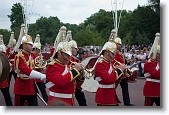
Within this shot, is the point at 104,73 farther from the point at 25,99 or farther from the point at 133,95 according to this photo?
the point at 133,95

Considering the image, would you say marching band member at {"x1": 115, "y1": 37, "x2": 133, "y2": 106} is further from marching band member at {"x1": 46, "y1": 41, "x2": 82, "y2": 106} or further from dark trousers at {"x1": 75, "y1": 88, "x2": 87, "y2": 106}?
marching band member at {"x1": 46, "y1": 41, "x2": 82, "y2": 106}

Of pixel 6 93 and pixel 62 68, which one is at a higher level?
pixel 62 68

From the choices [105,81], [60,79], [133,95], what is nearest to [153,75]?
[105,81]

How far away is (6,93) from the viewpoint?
274 inches

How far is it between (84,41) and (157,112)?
25542 millimetres

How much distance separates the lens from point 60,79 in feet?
13.1

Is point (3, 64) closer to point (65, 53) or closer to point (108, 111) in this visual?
point (65, 53)

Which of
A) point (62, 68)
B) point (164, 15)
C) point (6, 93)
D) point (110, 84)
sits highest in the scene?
point (164, 15)

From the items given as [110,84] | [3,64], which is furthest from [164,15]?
[3,64]

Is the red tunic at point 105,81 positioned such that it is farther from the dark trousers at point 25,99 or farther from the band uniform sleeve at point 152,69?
the dark trousers at point 25,99

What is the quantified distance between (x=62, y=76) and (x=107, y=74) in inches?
31.4

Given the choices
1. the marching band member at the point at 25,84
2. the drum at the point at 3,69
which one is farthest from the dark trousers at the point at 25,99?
the drum at the point at 3,69

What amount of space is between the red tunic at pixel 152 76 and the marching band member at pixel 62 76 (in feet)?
4.99

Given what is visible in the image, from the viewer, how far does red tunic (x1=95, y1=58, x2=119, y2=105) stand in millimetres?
4609
